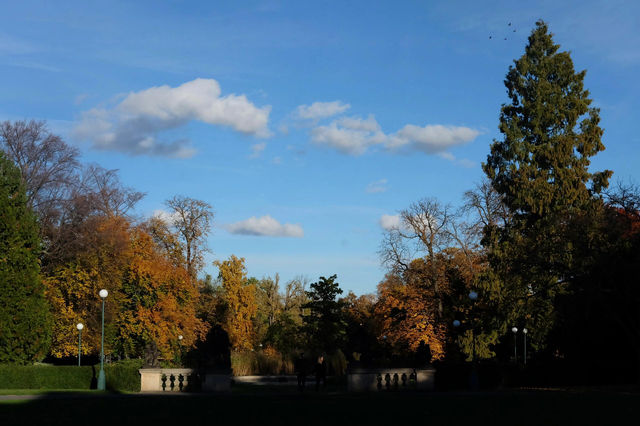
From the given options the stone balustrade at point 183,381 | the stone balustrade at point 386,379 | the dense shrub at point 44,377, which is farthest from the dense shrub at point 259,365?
the stone balustrade at point 386,379

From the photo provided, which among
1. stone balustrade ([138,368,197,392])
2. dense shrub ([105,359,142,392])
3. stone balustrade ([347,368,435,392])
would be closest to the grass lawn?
stone balustrade ([138,368,197,392])

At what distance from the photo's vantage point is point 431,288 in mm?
62500

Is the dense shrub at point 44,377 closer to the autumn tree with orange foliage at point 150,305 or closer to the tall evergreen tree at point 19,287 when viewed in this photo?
the tall evergreen tree at point 19,287

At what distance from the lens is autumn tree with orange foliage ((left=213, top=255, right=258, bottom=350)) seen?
7194 cm

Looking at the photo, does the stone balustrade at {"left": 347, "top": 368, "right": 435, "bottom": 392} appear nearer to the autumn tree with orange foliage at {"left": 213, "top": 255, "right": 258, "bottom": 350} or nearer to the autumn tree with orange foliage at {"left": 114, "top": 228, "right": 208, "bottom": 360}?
the autumn tree with orange foliage at {"left": 114, "top": 228, "right": 208, "bottom": 360}

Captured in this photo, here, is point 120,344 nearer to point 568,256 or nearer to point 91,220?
point 91,220

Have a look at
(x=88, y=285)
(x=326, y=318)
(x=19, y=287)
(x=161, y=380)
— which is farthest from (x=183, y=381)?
(x=326, y=318)

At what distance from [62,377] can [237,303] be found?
122ft

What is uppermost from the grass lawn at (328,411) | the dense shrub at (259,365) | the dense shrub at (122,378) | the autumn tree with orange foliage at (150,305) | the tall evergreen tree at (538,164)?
the tall evergreen tree at (538,164)

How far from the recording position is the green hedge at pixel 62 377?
35.1 m

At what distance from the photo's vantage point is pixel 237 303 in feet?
240

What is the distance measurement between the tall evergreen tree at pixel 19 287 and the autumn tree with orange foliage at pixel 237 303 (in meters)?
30.2

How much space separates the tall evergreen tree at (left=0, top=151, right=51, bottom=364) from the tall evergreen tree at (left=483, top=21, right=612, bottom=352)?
2836cm

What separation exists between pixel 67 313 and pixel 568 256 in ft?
106
